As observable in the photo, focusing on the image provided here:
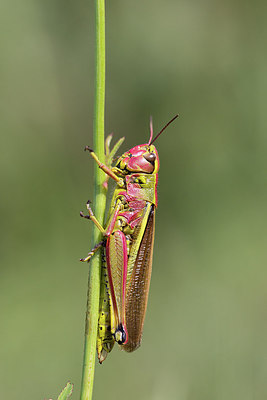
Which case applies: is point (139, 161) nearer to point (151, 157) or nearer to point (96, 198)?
point (151, 157)

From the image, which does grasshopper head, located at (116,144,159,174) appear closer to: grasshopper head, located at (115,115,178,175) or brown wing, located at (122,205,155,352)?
grasshopper head, located at (115,115,178,175)

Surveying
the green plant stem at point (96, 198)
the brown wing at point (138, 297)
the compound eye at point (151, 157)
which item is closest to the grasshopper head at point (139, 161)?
the compound eye at point (151, 157)

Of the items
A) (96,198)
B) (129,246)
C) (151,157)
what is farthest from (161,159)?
(96,198)

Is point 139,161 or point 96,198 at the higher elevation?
point 139,161

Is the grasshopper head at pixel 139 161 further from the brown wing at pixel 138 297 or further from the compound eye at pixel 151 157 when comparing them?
the brown wing at pixel 138 297

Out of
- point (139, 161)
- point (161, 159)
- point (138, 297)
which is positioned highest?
point (161, 159)

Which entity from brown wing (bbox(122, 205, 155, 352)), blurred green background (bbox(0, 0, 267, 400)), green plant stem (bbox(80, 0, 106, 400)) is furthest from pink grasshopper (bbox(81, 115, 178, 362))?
blurred green background (bbox(0, 0, 267, 400))

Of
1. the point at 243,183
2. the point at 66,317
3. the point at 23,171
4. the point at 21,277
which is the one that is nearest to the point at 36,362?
the point at 66,317
